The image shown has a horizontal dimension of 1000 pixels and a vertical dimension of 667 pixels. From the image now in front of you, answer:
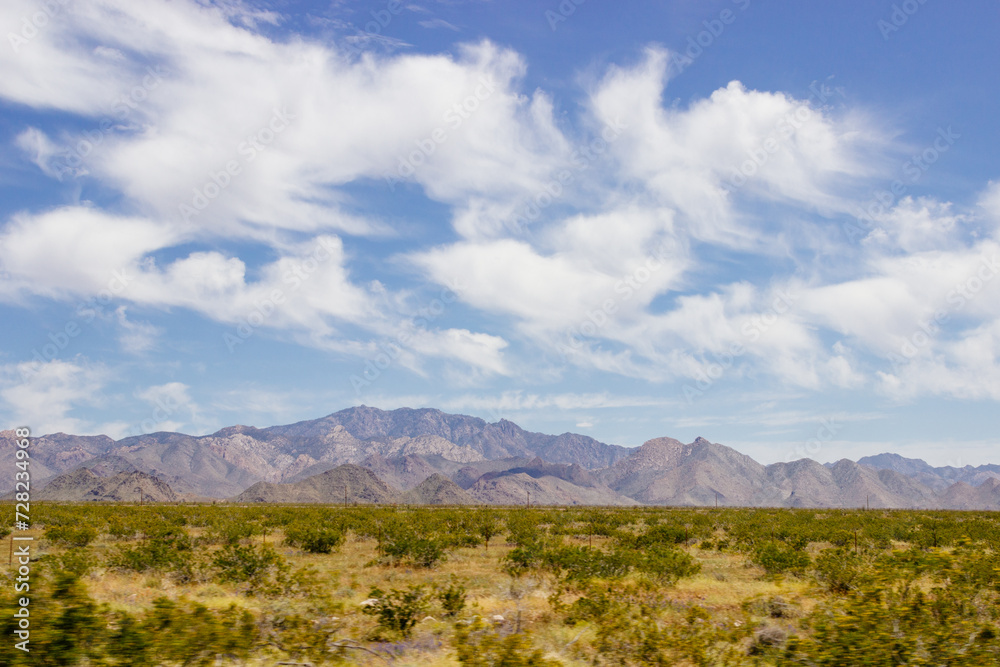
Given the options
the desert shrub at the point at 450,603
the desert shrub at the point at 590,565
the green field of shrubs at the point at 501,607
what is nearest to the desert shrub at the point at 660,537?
the green field of shrubs at the point at 501,607

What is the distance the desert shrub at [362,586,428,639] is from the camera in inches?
520

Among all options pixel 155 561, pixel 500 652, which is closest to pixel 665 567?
pixel 500 652

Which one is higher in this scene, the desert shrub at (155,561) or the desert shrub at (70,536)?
the desert shrub at (155,561)

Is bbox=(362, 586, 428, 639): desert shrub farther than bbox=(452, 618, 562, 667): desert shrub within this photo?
Yes

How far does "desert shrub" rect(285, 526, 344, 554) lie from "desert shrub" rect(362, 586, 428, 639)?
20.3 metres

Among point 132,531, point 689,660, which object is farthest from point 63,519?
point 689,660

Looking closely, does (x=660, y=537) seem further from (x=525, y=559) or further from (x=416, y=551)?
(x=416, y=551)

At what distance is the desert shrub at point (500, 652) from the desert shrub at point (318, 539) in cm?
2583

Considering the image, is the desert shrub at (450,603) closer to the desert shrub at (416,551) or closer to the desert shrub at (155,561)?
the desert shrub at (155,561)

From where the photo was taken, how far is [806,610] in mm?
17891

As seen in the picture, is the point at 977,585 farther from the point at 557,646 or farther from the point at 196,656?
the point at 196,656

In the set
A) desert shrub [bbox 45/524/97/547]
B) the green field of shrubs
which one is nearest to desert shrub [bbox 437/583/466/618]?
the green field of shrubs

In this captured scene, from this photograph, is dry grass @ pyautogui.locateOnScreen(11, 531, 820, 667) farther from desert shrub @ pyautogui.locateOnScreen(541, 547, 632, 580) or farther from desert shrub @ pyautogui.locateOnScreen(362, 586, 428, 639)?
desert shrub @ pyautogui.locateOnScreen(541, 547, 632, 580)

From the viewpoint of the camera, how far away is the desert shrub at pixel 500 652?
785 centimetres
